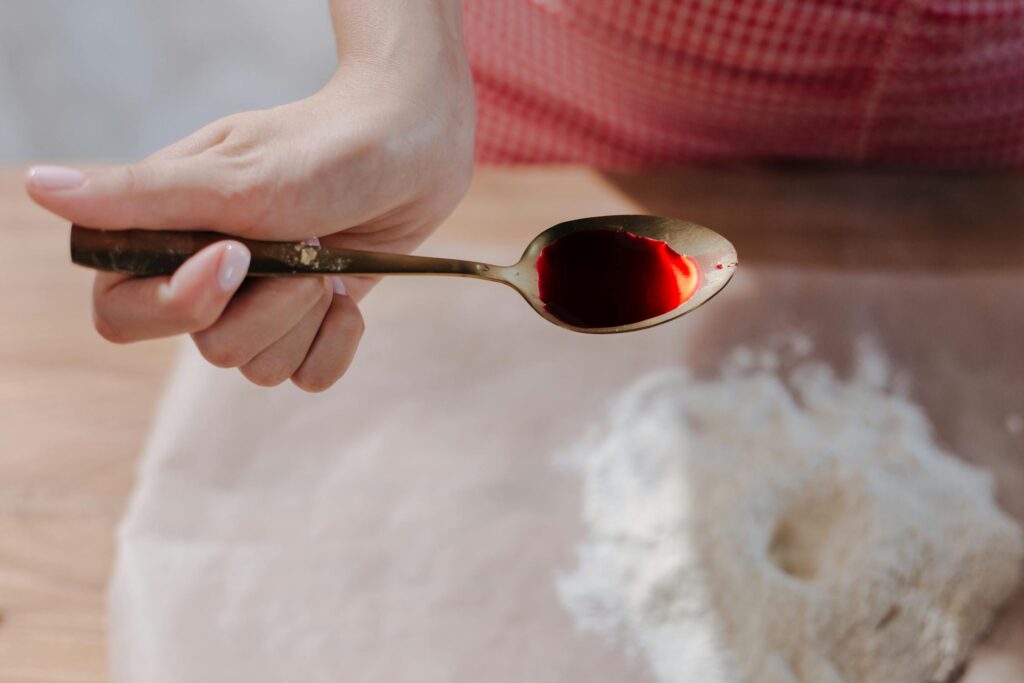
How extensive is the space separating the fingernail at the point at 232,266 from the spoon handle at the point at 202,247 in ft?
0.05

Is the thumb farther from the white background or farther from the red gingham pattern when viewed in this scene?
the white background

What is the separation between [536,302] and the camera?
19.8 inches

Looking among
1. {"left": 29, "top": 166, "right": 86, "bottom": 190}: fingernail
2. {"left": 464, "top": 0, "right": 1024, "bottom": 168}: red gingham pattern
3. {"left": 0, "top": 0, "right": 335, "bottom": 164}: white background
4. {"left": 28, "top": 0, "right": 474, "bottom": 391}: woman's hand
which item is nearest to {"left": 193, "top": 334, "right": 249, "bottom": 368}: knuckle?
{"left": 28, "top": 0, "right": 474, "bottom": 391}: woman's hand

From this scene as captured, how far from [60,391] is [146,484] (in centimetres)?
13

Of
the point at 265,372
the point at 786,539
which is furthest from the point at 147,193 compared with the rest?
the point at 786,539

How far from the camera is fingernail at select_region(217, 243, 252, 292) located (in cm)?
41

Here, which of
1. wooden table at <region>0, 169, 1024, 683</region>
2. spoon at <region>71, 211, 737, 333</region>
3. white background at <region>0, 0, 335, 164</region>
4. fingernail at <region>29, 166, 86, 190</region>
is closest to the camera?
fingernail at <region>29, 166, 86, 190</region>

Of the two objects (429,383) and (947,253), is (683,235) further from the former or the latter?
(947,253)

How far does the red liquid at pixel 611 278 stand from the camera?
1.67 ft

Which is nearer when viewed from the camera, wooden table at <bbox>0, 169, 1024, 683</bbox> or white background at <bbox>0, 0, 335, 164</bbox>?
wooden table at <bbox>0, 169, 1024, 683</bbox>

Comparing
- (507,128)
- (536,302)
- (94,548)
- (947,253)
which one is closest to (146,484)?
(94,548)

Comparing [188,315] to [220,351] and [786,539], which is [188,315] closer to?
[220,351]

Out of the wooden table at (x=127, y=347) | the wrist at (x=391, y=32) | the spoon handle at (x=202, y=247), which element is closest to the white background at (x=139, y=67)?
the wooden table at (x=127, y=347)

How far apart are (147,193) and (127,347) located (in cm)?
38
